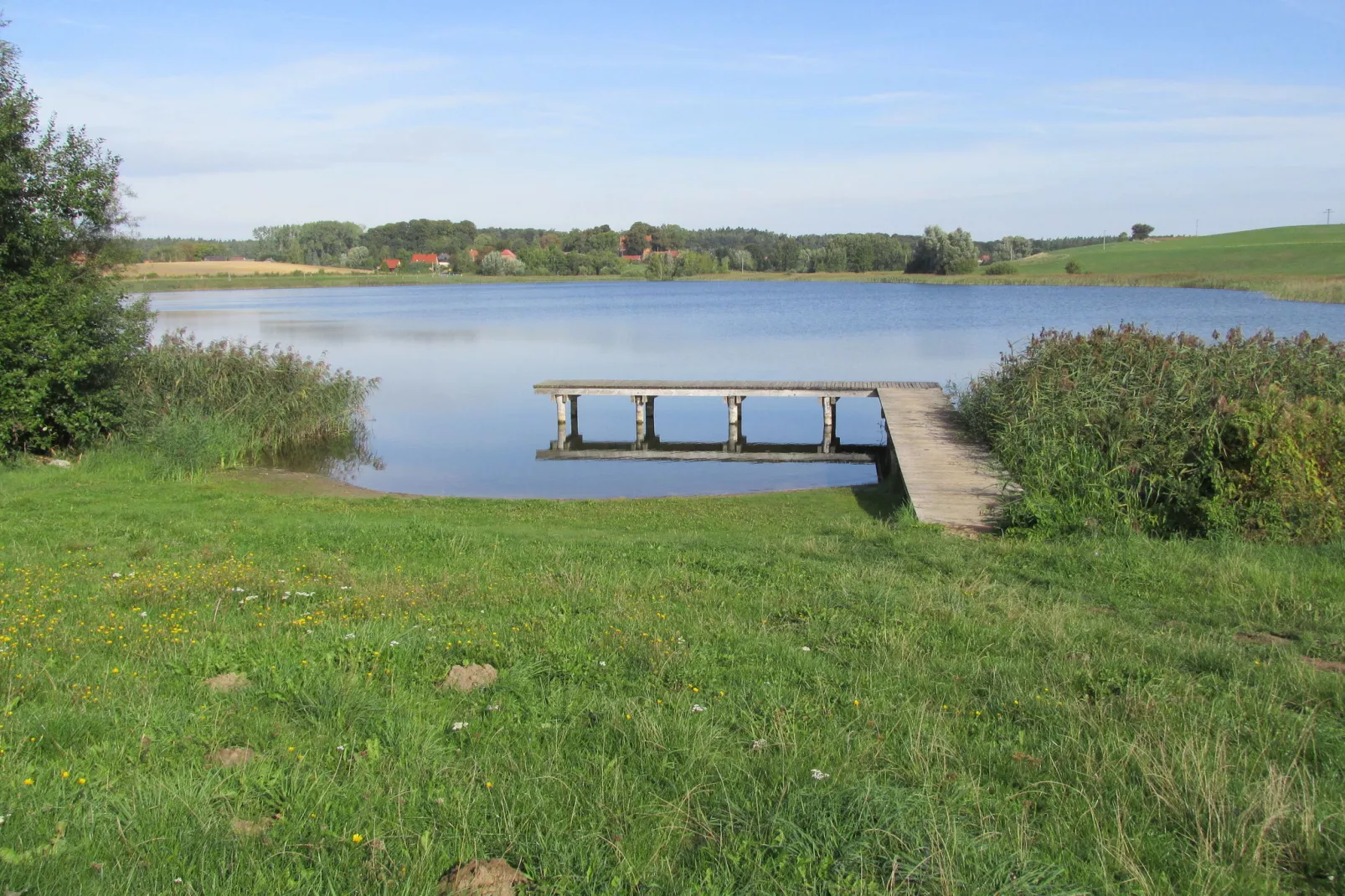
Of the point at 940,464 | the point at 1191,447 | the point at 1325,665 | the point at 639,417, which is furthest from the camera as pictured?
the point at 639,417

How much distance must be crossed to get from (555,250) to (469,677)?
4989 inches

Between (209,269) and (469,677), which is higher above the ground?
(209,269)

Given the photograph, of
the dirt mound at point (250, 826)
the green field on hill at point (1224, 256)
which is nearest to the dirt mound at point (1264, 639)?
the dirt mound at point (250, 826)

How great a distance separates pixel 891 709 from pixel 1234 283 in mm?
71349

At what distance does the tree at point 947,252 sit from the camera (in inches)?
3688

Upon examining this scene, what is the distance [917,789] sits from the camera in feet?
11.0

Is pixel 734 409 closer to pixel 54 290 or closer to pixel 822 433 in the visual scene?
pixel 822 433

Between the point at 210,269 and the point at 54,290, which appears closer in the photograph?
the point at 54,290

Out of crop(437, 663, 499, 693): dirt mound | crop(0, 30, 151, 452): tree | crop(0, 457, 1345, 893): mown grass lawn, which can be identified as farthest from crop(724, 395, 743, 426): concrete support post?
crop(437, 663, 499, 693): dirt mound

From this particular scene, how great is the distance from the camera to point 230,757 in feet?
12.2

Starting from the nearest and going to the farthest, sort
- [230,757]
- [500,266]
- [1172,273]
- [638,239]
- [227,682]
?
1. [230,757]
2. [227,682]
3. [1172,273]
4. [500,266]
5. [638,239]

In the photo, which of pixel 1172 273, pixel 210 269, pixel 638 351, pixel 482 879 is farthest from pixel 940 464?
pixel 210 269

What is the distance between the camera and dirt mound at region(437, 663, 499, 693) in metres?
4.52

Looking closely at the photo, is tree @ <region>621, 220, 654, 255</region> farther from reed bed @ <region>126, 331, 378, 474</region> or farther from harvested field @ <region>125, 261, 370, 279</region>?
reed bed @ <region>126, 331, 378, 474</region>
